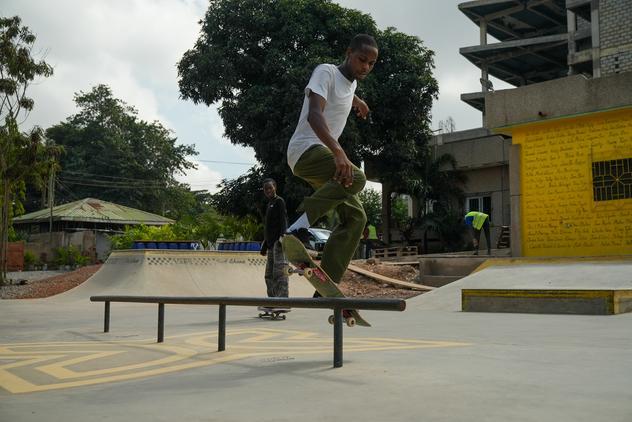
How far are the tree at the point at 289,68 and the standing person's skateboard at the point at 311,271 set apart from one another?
910 inches

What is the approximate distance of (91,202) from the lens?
3953 cm

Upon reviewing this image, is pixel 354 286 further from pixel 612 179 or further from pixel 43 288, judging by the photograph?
pixel 43 288

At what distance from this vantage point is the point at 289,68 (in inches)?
1053

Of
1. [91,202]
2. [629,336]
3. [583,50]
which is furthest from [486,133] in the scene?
[91,202]

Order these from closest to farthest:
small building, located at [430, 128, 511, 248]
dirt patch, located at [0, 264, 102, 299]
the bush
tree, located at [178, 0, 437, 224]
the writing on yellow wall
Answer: the writing on yellow wall
dirt patch, located at [0, 264, 102, 299]
small building, located at [430, 128, 511, 248]
the bush
tree, located at [178, 0, 437, 224]

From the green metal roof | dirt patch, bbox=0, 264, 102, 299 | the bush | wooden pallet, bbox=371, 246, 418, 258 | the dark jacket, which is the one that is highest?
the green metal roof

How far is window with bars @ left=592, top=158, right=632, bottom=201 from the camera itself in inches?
499

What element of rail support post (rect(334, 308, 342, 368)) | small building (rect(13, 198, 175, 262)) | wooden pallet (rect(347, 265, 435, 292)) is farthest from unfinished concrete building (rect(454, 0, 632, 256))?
small building (rect(13, 198, 175, 262))

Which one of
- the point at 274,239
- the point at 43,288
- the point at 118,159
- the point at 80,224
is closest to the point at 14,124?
the point at 43,288

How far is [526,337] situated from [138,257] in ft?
34.5

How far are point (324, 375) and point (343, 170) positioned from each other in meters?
1.23

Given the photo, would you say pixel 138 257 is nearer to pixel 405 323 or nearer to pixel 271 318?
pixel 271 318

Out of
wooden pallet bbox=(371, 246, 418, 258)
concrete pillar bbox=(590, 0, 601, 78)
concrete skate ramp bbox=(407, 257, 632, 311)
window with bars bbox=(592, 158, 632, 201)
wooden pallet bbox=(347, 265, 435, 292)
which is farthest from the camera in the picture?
concrete pillar bbox=(590, 0, 601, 78)

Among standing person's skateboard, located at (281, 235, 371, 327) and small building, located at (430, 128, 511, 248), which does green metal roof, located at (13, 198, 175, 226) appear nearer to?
small building, located at (430, 128, 511, 248)
